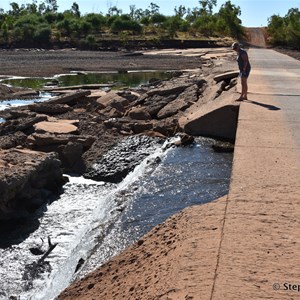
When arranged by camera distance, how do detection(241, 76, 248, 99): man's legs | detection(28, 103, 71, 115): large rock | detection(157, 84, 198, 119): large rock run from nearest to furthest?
detection(241, 76, 248, 99): man's legs
detection(157, 84, 198, 119): large rock
detection(28, 103, 71, 115): large rock

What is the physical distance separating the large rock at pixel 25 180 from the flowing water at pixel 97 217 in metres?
0.27

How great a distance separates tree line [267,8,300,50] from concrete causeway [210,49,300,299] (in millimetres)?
60431

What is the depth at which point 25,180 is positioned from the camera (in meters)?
11.2

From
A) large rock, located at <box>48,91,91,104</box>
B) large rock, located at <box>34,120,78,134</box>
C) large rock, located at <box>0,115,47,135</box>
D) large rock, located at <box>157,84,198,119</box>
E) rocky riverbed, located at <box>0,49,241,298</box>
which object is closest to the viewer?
rocky riverbed, located at <box>0,49,241,298</box>

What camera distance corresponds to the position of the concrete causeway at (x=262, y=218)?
5.16 meters

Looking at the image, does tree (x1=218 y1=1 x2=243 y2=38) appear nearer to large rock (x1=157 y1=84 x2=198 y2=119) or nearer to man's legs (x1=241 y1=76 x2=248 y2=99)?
large rock (x1=157 y1=84 x2=198 y2=119)

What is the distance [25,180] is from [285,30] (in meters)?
67.5

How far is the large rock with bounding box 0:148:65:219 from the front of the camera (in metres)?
10.6

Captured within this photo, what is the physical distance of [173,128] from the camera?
57.2 feet

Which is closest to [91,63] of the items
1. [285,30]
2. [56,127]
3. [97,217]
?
[285,30]

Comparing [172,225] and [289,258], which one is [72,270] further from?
[289,258]

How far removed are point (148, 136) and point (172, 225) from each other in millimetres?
8778

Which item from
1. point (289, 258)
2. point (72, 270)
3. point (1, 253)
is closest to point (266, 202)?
point (289, 258)

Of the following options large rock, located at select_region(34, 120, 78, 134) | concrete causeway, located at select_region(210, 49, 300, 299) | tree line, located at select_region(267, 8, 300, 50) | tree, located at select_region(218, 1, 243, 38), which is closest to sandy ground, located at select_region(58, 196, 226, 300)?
concrete causeway, located at select_region(210, 49, 300, 299)
